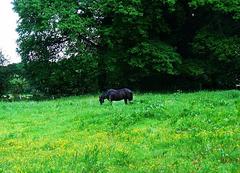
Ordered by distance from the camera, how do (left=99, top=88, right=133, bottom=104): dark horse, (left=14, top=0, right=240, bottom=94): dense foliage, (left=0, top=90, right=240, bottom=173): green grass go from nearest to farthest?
(left=0, top=90, right=240, bottom=173): green grass
(left=99, top=88, right=133, bottom=104): dark horse
(left=14, top=0, right=240, bottom=94): dense foliage

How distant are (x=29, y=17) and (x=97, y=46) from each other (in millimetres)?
7314

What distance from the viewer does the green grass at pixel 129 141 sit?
44.3 feet

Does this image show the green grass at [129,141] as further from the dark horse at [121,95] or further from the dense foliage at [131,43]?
the dense foliage at [131,43]

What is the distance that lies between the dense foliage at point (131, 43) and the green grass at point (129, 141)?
19599 mm

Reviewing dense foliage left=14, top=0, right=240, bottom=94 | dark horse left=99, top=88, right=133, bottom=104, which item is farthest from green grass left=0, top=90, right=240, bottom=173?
dense foliage left=14, top=0, right=240, bottom=94

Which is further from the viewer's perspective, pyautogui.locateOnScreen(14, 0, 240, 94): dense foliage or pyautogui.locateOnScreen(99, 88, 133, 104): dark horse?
pyautogui.locateOnScreen(14, 0, 240, 94): dense foliage

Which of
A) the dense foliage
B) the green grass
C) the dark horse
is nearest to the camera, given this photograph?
the green grass

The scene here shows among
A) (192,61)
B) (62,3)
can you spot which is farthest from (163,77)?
(62,3)

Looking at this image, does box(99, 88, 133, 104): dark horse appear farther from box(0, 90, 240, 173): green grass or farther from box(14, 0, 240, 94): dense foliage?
box(14, 0, 240, 94): dense foliage

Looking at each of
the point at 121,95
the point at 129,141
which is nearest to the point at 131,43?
the point at 121,95

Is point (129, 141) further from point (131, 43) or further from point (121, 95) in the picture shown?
point (131, 43)

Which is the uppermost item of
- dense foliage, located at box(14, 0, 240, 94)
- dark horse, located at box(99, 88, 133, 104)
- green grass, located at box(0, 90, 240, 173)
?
dense foliage, located at box(14, 0, 240, 94)

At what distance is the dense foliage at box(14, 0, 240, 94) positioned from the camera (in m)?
45.3

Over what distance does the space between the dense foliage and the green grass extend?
64.3 ft
